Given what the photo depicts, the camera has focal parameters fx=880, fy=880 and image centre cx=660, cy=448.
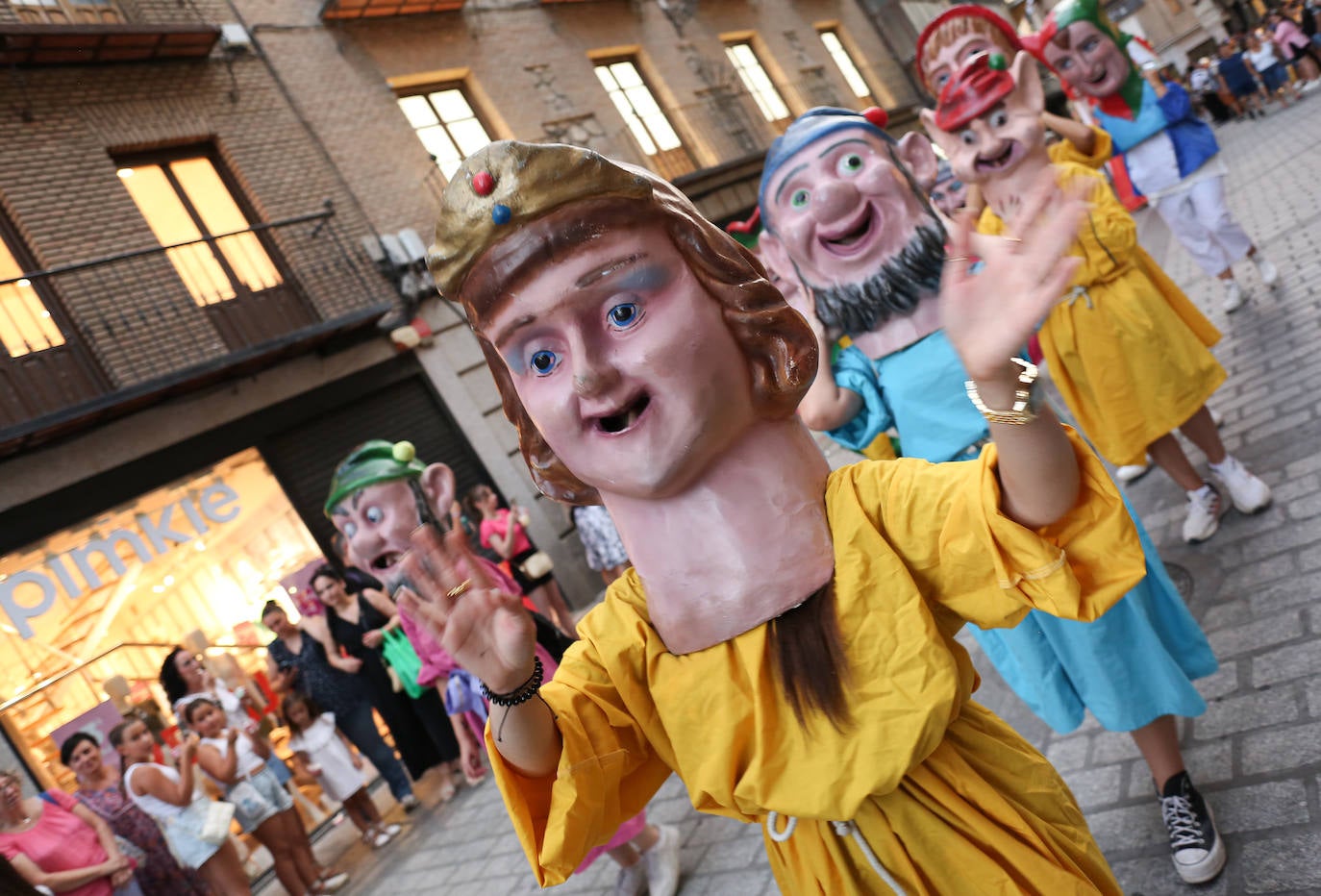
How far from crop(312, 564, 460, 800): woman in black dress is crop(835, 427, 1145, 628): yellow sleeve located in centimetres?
470

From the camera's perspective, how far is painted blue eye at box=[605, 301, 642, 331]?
4.66 feet

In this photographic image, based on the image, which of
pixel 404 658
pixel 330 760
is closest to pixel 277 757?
pixel 330 760

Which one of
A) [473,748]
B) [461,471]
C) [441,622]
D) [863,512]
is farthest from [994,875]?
[461,471]

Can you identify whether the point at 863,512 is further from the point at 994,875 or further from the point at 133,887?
the point at 133,887

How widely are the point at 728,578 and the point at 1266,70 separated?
65.3ft

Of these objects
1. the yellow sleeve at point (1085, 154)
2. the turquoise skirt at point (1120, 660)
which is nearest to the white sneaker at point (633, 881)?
the turquoise skirt at point (1120, 660)

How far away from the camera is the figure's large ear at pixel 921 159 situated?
110 inches

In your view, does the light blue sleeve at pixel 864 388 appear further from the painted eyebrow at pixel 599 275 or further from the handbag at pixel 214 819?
the handbag at pixel 214 819

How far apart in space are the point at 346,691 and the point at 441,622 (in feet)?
15.3

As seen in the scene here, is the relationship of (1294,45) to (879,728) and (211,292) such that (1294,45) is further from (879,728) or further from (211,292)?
(879,728)

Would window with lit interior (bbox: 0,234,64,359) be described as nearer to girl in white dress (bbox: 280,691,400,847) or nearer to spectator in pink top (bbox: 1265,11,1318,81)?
girl in white dress (bbox: 280,691,400,847)

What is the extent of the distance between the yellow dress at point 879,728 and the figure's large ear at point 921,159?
1.62 m

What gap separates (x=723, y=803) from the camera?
5.14ft

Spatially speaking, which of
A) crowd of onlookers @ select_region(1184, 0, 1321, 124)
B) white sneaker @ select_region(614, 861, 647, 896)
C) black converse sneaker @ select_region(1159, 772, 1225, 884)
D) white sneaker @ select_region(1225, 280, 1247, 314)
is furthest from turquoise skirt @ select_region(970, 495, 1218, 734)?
crowd of onlookers @ select_region(1184, 0, 1321, 124)
